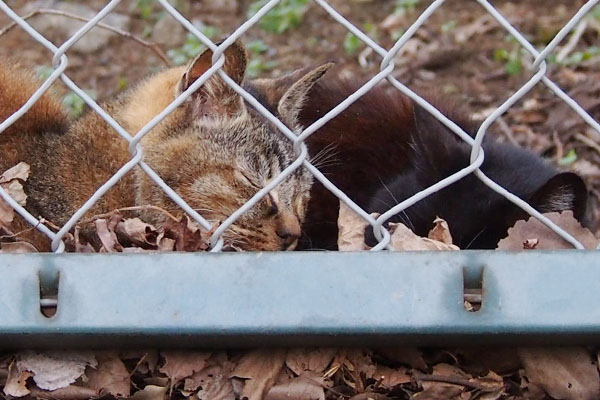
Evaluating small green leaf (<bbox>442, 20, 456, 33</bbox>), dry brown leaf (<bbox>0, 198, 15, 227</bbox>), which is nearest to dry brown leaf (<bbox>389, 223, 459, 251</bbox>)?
dry brown leaf (<bbox>0, 198, 15, 227</bbox>)

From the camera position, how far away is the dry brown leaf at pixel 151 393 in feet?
6.47

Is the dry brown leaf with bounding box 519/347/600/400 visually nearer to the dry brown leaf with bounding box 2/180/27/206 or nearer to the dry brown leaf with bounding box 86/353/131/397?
the dry brown leaf with bounding box 86/353/131/397

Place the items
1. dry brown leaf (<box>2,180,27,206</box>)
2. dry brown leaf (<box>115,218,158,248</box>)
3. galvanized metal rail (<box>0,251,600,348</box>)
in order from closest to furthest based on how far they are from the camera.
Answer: galvanized metal rail (<box>0,251,600,348</box>) < dry brown leaf (<box>115,218,158,248</box>) < dry brown leaf (<box>2,180,27,206</box>)

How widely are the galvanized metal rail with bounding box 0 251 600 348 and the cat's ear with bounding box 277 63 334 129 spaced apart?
1.43 m

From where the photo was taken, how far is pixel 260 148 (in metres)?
3.06

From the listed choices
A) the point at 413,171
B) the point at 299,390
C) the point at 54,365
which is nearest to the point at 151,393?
the point at 54,365

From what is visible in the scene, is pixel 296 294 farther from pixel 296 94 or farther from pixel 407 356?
pixel 296 94

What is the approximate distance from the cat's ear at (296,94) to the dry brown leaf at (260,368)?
1345mm

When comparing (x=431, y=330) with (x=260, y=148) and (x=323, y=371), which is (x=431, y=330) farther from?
(x=260, y=148)

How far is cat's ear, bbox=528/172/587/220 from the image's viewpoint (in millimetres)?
2816

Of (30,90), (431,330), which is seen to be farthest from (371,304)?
(30,90)

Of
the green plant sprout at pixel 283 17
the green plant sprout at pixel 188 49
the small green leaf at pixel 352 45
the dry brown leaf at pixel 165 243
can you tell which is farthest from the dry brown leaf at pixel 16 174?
the green plant sprout at pixel 283 17

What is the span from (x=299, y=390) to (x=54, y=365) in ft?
1.73

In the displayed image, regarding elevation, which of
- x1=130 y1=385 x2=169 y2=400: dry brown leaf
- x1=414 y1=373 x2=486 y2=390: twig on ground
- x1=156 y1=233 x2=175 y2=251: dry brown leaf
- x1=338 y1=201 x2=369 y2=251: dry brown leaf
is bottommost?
x1=130 y1=385 x2=169 y2=400: dry brown leaf
